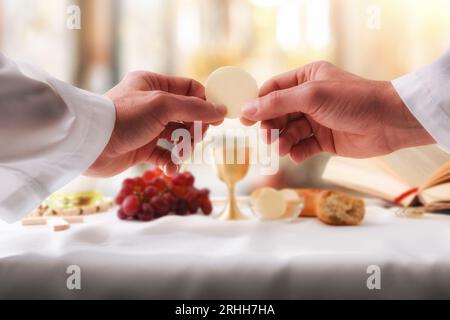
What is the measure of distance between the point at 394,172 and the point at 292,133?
33 cm

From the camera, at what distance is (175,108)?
771 mm

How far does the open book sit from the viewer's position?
1.15 m

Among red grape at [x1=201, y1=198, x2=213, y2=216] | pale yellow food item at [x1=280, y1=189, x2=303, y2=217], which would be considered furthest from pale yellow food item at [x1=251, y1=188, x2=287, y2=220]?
red grape at [x1=201, y1=198, x2=213, y2=216]

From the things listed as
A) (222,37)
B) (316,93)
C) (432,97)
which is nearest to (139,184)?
(316,93)

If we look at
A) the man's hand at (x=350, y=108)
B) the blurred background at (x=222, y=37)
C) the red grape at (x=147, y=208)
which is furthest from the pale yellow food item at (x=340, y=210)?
the blurred background at (x=222, y=37)

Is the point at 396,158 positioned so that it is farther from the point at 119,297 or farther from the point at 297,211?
the point at 119,297

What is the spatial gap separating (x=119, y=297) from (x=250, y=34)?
1138 millimetres

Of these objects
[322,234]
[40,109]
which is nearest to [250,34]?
[322,234]

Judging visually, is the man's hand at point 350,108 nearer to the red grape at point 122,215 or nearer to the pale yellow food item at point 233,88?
the pale yellow food item at point 233,88

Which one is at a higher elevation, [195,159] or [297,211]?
[195,159]

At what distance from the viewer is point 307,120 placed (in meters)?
1.00

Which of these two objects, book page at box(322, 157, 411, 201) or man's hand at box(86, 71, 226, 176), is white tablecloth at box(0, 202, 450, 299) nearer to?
man's hand at box(86, 71, 226, 176)

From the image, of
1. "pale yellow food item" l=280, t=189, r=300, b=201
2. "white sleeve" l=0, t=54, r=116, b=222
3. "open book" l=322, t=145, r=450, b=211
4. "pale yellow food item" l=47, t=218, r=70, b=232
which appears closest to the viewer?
"white sleeve" l=0, t=54, r=116, b=222

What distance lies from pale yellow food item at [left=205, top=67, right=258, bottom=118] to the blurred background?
0.76 meters
